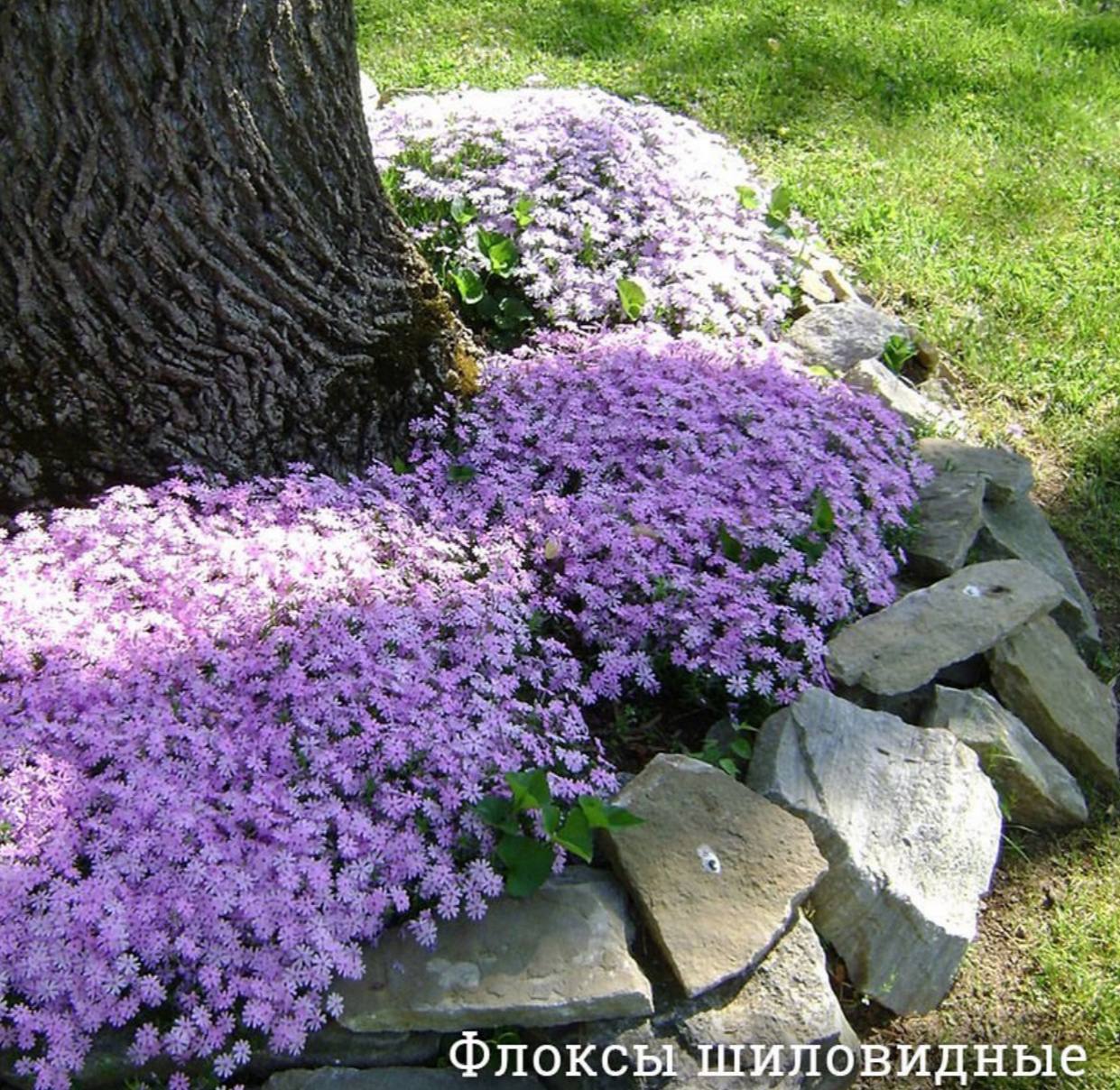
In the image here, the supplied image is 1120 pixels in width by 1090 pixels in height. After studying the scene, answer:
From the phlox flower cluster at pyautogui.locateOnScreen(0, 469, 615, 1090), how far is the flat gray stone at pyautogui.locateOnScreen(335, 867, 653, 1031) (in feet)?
0.21

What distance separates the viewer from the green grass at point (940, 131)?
5.15 metres

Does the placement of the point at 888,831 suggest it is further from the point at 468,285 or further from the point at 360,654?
the point at 468,285

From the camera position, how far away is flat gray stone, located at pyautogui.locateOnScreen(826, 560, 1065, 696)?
11.3 ft

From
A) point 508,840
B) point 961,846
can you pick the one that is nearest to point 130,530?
point 508,840

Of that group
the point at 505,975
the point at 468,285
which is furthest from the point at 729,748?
the point at 468,285

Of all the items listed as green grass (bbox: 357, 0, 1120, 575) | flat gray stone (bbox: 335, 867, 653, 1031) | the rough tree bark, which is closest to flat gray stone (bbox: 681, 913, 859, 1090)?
flat gray stone (bbox: 335, 867, 653, 1031)

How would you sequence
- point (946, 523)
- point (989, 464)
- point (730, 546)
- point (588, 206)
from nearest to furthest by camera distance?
point (730, 546)
point (946, 523)
point (989, 464)
point (588, 206)

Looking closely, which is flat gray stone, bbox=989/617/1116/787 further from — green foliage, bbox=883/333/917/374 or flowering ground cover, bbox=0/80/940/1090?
green foliage, bbox=883/333/917/374

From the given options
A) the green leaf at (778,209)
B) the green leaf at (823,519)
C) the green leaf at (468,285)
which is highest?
the green leaf at (468,285)

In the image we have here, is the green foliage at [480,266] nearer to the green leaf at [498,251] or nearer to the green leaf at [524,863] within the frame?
the green leaf at [498,251]

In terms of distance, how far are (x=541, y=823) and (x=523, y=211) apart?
2.63 metres

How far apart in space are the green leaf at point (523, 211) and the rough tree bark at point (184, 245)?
3.26 ft

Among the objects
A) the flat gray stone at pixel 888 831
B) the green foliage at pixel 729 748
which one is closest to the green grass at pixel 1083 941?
the flat gray stone at pixel 888 831

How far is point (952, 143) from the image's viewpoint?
6832mm
